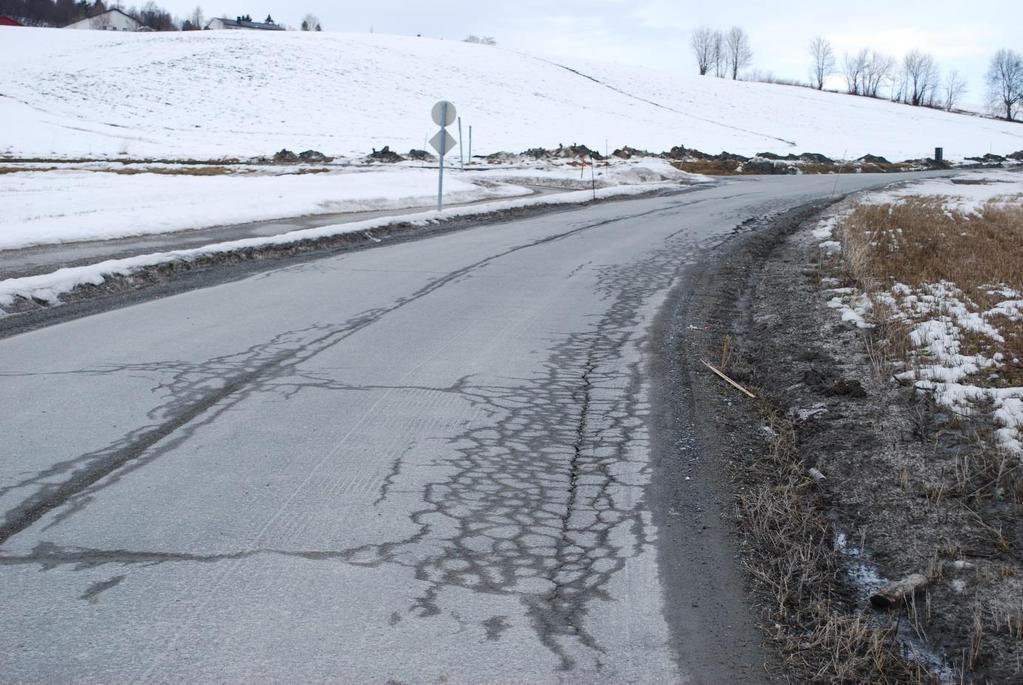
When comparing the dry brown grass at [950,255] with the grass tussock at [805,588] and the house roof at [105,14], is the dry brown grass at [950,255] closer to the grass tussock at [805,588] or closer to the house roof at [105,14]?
the grass tussock at [805,588]

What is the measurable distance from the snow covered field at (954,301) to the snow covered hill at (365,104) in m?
38.2

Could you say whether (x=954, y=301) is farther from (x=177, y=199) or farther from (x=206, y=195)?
(x=206, y=195)

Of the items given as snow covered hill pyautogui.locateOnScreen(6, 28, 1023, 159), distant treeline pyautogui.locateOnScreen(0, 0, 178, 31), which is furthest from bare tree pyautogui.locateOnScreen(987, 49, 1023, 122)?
distant treeline pyautogui.locateOnScreen(0, 0, 178, 31)

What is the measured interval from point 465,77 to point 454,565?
79611 millimetres

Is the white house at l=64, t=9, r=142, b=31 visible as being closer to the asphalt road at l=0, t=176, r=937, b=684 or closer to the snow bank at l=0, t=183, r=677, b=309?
the snow bank at l=0, t=183, r=677, b=309

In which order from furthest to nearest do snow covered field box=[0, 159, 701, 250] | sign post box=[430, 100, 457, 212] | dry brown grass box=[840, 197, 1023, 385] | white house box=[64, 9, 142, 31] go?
white house box=[64, 9, 142, 31], sign post box=[430, 100, 457, 212], snow covered field box=[0, 159, 701, 250], dry brown grass box=[840, 197, 1023, 385]

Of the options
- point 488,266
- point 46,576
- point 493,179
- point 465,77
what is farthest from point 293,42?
point 46,576

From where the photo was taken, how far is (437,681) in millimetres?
3285

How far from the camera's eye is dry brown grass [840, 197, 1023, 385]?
834 centimetres

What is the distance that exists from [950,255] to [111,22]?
504ft

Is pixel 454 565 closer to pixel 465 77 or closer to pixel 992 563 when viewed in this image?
pixel 992 563

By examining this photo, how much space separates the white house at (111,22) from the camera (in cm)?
14012

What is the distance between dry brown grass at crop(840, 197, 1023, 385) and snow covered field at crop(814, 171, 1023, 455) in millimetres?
13

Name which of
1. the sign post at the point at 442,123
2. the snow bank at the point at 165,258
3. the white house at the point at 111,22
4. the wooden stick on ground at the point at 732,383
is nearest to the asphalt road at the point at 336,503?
the wooden stick on ground at the point at 732,383
